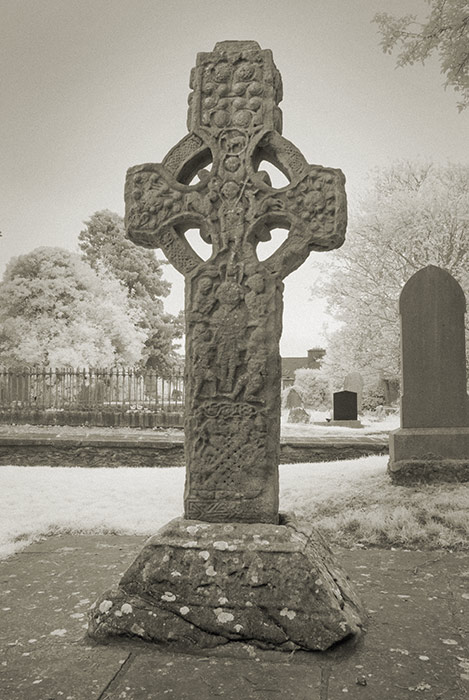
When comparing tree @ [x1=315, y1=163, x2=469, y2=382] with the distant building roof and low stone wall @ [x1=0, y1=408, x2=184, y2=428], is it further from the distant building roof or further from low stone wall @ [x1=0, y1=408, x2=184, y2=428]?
the distant building roof

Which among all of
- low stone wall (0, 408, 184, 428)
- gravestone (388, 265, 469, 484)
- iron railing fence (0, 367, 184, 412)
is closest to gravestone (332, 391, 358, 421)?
iron railing fence (0, 367, 184, 412)

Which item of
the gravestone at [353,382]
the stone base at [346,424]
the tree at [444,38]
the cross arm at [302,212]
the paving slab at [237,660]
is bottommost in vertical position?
the paving slab at [237,660]

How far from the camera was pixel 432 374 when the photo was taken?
728cm

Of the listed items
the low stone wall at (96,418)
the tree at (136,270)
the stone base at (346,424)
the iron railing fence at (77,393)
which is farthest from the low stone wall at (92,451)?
the tree at (136,270)

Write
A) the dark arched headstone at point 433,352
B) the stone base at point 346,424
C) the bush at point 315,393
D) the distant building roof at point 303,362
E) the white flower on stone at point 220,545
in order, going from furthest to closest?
the distant building roof at point 303,362 → the bush at point 315,393 → the stone base at point 346,424 → the dark arched headstone at point 433,352 → the white flower on stone at point 220,545

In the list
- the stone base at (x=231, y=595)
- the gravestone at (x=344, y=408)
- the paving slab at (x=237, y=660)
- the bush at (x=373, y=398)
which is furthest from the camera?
the bush at (x=373, y=398)

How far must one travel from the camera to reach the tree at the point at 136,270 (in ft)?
101

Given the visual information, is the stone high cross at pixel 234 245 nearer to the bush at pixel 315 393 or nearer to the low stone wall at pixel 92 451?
the low stone wall at pixel 92 451

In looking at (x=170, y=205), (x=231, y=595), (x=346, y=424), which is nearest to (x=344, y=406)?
(x=346, y=424)

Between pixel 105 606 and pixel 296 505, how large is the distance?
12.3 feet

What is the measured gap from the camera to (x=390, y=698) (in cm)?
200

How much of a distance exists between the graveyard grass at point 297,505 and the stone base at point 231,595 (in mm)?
1830

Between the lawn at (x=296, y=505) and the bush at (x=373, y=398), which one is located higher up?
the bush at (x=373, y=398)

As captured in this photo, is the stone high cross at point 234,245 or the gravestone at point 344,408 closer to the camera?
the stone high cross at point 234,245
